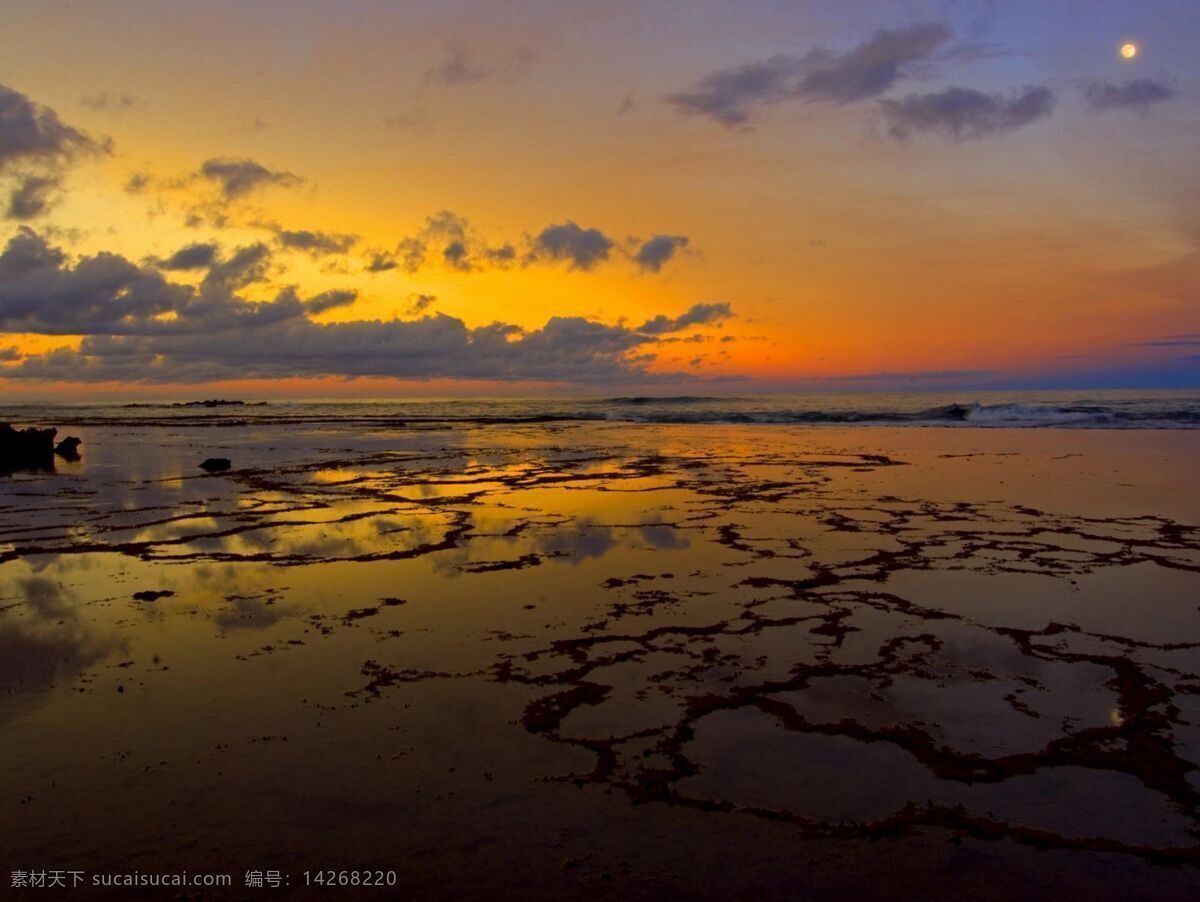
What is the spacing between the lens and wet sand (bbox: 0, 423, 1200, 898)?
425 cm

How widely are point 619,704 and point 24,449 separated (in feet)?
103

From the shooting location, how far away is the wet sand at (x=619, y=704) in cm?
425

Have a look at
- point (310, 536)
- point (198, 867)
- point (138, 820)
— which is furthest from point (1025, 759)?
point (310, 536)

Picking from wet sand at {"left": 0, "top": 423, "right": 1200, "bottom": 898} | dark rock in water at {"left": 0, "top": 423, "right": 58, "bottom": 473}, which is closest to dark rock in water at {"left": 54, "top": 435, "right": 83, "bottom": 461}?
dark rock in water at {"left": 0, "top": 423, "right": 58, "bottom": 473}

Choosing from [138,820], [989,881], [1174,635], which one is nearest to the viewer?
[989,881]

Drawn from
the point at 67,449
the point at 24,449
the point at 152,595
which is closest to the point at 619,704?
the point at 152,595

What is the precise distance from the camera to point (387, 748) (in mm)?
5406

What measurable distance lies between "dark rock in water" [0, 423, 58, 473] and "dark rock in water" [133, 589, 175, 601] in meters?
22.3

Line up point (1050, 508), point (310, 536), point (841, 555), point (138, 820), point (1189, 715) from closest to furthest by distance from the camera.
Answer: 1. point (138, 820)
2. point (1189, 715)
3. point (841, 555)
4. point (310, 536)
5. point (1050, 508)

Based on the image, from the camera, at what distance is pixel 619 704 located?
6168mm

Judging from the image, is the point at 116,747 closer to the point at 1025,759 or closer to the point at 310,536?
the point at 1025,759

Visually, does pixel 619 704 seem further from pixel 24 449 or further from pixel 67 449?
pixel 67 449

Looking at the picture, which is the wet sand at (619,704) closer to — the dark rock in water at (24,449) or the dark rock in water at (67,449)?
the dark rock in water at (24,449)

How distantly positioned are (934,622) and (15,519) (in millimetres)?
16968
